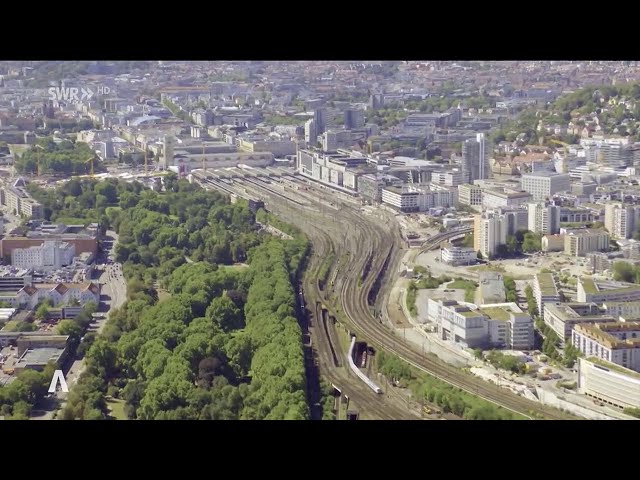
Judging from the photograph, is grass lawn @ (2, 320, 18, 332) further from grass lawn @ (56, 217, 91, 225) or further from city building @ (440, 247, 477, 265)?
city building @ (440, 247, 477, 265)

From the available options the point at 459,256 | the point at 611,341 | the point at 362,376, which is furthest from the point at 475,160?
the point at 362,376

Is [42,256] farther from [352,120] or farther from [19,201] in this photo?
[352,120]

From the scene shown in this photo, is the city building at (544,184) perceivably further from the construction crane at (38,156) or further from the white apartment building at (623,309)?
the construction crane at (38,156)

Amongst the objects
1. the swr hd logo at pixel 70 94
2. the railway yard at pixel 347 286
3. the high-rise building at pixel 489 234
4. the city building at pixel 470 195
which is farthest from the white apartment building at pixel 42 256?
the swr hd logo at pixel 70 94

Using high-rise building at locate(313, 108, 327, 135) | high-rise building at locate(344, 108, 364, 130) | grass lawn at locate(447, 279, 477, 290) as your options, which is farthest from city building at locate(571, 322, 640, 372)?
high-rise building at locate(344, 108, 364, 130)
